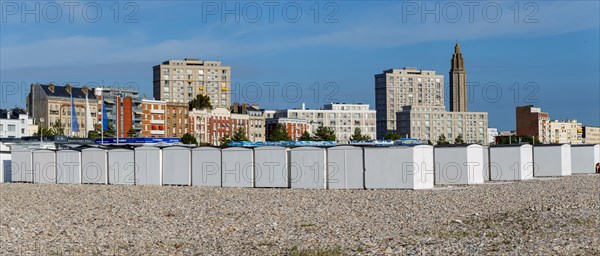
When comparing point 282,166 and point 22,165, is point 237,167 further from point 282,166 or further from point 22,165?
point 22,165

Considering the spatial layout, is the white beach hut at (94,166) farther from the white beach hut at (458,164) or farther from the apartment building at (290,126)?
the apartment building at (290,126)

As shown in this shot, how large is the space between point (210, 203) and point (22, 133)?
83768mm

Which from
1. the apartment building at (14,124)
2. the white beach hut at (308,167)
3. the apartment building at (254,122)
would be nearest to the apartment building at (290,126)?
the apartment building at (254,122)

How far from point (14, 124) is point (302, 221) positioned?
296ft

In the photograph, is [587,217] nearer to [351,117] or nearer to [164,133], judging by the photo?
[164,133]

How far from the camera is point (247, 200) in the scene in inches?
1213

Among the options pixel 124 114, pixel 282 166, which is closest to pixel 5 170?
pixel 282 166

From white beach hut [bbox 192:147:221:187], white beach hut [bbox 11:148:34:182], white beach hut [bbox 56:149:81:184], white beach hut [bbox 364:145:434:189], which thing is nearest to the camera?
white beach hut [bbox 364:145:434:189]

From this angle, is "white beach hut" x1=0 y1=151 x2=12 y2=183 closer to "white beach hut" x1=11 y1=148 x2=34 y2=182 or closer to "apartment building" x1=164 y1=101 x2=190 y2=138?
"white beach hut" x1=11 y1=148 x2=34 y2=182

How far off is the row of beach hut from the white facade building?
6004 cm

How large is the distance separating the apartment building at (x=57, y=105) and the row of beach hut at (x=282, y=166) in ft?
224

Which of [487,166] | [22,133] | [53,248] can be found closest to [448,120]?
[22,133]

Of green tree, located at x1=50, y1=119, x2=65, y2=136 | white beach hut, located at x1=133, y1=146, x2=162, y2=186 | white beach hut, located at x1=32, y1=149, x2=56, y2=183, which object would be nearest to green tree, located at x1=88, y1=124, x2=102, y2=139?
green tree, located at x1=50, y1=119, x2=65, y2=136

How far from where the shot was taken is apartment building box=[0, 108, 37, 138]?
341 feet
